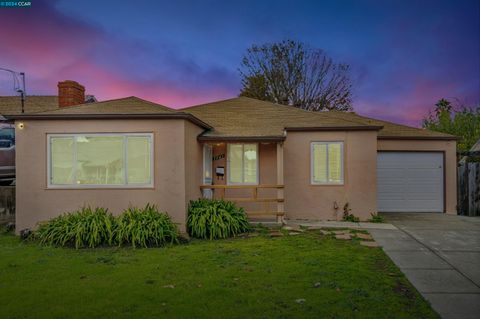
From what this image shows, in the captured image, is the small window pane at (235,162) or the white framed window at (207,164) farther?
the small window pane at (235,162)

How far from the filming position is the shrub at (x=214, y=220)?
1007cm

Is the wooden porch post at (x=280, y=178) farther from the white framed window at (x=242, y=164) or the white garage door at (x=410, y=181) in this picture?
the white garage door at (x=410, y=181)

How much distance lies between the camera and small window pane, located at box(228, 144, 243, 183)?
1314cm

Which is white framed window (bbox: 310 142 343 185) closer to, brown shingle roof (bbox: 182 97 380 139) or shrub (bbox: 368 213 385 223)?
brown shingle roof (bbox: 182 97 380 139)

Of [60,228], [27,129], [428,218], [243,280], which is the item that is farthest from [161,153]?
[428,218]

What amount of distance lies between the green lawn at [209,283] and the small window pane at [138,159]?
2.11 metres

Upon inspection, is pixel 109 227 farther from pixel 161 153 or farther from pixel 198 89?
pixel 198 89

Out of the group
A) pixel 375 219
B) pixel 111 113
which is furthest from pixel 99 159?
pixel 375 219

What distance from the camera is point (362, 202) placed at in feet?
42.7

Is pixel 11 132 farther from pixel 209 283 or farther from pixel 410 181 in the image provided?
pixel 410 181

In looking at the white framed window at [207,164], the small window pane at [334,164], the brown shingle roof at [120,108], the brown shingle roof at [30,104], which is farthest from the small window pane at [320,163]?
the brown shingle roof at [30,104]

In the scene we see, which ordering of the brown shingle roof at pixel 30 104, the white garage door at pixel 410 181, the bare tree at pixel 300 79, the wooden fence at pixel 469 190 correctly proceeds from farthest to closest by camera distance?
the bare tree at pixel 300 79 → the brown shingle roof at pixel 30 104 → the white garage door at pixel 410 181 → the wooden fence at pixel 469 190

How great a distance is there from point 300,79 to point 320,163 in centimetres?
1925

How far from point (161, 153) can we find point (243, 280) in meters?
4.78
